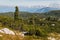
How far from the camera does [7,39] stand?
8.38 meters

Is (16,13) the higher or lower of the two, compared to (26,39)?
lower

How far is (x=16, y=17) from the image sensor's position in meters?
137

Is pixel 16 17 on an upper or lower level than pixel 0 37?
lower

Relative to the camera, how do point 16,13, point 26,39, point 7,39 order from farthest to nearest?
point 16,13
point 26,39
point 7,39

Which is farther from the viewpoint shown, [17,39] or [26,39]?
[26,39]

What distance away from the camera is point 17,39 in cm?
860

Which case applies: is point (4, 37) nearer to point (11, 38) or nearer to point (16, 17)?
point (11, 38)

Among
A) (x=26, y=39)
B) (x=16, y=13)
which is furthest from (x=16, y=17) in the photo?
(x=26, y=39)

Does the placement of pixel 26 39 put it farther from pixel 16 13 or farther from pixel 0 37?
pixel 16 13

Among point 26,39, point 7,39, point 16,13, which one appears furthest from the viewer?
point 16,13

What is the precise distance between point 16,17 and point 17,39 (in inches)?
5083

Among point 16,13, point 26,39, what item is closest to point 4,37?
point 26,39

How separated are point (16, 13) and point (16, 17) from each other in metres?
4.33

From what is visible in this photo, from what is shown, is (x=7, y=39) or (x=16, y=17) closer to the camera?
(x=7, y=39)
